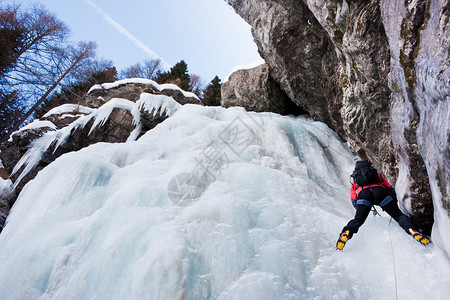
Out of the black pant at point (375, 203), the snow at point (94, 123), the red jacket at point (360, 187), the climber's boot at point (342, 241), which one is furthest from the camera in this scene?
the snow at point (94, 123)

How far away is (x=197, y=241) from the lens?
233cm

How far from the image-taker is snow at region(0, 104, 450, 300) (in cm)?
194

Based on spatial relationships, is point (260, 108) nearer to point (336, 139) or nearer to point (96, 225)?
point (336, 139)

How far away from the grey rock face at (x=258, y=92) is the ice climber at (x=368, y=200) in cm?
584

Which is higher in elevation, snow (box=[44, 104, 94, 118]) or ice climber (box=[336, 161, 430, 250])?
ice climber (box=[336, 161, 430, 250])

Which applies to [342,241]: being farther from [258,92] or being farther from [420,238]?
[258,92]

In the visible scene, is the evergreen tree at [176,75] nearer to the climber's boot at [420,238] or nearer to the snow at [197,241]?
the snow at [197,241]

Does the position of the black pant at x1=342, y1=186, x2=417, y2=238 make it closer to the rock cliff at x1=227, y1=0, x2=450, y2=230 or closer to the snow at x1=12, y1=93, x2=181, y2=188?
the rock cliff at x1=227, y1=0, x2=450, y2=230

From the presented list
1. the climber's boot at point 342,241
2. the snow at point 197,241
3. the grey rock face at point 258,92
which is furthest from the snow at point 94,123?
the climber's boot at point 342,241

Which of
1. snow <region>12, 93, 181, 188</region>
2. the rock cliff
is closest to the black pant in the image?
the rock cliff

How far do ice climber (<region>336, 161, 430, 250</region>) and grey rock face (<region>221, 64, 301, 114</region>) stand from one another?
19.2ft

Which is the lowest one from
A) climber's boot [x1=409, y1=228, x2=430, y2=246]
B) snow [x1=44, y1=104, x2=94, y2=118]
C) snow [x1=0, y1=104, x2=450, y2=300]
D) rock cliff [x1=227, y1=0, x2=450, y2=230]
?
snow [x1=44, y1=104, x2=94, y2=118]

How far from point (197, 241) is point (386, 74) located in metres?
3.23

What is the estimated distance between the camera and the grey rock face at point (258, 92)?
8.20m
